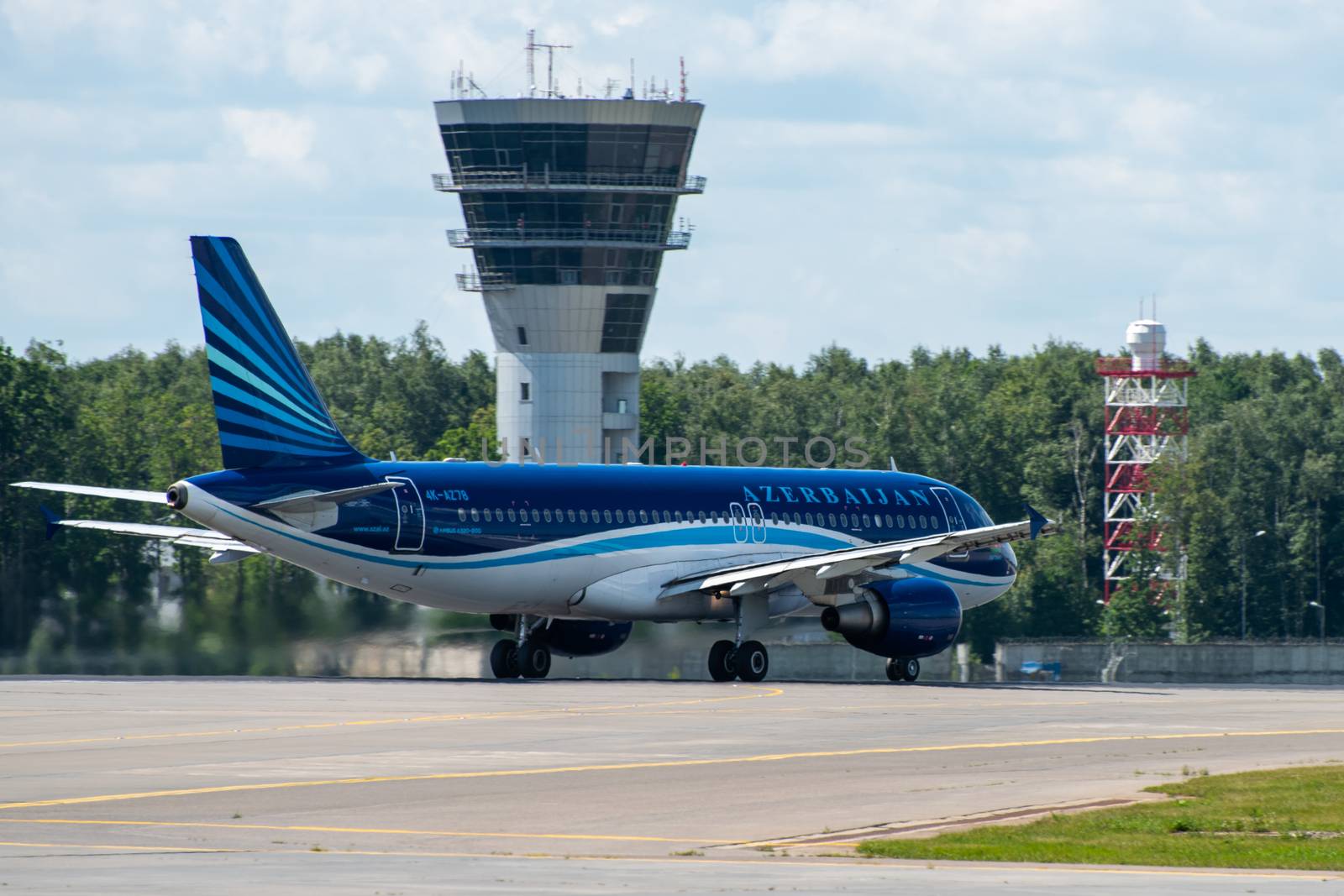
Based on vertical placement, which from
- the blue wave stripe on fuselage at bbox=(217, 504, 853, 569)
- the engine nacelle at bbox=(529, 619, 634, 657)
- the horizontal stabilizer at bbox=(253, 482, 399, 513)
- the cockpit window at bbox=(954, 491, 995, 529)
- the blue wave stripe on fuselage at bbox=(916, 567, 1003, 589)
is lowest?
the engine nacelle at bbox=(529, 619, 634, 657)

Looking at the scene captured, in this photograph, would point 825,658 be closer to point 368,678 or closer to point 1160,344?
point 368,678

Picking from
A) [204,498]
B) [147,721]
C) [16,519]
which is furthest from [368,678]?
[16,519]

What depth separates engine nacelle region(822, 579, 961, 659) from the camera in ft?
152

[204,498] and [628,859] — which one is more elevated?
[204,498]

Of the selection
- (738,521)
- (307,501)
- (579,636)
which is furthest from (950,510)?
(307,501)


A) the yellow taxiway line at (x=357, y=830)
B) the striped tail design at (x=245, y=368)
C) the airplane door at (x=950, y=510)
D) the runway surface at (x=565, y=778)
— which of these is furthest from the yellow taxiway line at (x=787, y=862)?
the airplane door at (x=950, y=510)

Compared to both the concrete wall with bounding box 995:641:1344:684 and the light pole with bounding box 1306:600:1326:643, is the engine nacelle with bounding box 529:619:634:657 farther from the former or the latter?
the light pole with bounding box 1306:600:1326:643

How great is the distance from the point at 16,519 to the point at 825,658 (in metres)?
26.1

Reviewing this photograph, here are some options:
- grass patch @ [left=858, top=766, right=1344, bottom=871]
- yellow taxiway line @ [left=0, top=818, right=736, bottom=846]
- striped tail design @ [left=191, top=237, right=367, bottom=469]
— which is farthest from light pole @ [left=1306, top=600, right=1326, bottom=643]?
yellow taxiway line @ [left=0, top=818, right=736, bottom=846]

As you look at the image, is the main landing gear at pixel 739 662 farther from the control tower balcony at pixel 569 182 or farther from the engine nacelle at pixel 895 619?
the control tower balcony at pixel 569 182

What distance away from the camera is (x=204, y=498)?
39625 mm

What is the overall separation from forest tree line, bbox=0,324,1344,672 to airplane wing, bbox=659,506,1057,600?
7985mm

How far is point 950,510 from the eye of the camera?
5244 centimetres

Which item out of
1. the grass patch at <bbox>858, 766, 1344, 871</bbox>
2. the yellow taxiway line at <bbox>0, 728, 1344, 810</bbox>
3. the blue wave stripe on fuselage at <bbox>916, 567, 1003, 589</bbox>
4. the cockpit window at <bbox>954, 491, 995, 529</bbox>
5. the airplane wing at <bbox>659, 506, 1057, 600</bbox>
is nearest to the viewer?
the grass patch at <bbox>858, 766, 1344, 871</bbox>
